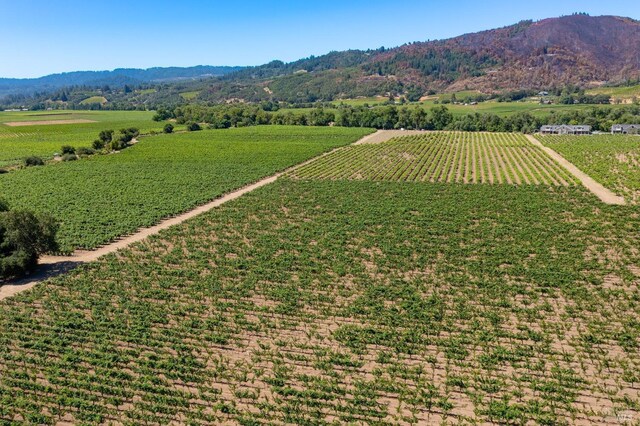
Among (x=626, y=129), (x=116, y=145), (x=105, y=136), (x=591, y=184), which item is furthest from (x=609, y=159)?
(x=105, y=136)

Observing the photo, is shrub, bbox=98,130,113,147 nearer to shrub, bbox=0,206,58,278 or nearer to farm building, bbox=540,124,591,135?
shrub, bbox=0,206,58,278

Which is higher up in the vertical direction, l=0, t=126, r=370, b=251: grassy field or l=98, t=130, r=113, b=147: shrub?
l=98, t=130, r=113, b=147: shrub

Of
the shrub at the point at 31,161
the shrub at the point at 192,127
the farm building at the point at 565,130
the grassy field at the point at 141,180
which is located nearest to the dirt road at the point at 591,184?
the farm building at the point at 565,130

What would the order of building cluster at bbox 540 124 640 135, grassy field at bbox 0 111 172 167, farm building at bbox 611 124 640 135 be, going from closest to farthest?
grassy field at bbox 0 111 172 167 → farm building at bbox 611 124 640 135 → building cluster at bbox 540 124 640 135

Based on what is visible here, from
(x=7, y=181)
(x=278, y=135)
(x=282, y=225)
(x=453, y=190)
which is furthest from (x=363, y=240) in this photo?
(x=278, y=135)

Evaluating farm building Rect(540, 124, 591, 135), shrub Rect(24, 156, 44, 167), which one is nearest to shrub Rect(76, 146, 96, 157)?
shrub Rect(24, 156, 44, 167)

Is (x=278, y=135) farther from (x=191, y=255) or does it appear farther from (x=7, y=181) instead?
(x=191, y=255)
